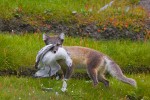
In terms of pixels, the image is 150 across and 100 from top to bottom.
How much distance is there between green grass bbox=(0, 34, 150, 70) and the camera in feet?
40.3

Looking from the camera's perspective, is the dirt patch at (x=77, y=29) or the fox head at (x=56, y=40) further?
the dirt patch at (x=77, y=29)

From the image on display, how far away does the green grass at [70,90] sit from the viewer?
1029 cm

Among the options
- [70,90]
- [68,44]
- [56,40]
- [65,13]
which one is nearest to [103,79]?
[70,90]

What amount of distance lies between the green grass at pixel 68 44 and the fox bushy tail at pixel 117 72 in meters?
2.14

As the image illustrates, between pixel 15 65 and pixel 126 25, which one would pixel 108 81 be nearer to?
pixel 15 65

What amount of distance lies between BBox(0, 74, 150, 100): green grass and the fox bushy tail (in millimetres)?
443

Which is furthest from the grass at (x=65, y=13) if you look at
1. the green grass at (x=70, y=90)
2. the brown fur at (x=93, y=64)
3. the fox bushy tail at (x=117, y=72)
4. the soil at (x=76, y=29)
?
the fox bushy tail at (x=117, y=72)

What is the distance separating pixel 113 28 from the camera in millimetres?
15383

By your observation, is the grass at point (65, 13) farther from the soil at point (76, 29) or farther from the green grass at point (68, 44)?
the green grass at point (68, 44)

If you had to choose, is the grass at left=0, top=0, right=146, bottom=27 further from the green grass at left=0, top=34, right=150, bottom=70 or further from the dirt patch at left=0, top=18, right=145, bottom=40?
the green grass at left=0, top=34, right=150, bottom=70

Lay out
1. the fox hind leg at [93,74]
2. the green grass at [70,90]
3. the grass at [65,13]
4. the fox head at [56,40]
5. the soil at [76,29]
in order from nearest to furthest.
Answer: the green grass at [70,90] < the fox head at [56,40] < the fox hind leg at [93,74] < the soil at [76,29] < the grass at [65,13]

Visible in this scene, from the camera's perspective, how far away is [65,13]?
15547 millimetres

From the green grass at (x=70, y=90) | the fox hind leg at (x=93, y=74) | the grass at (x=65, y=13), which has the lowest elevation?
the green grass at (x=70, y=90)

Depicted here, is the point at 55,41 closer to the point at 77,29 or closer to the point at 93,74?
the point at 93,74
